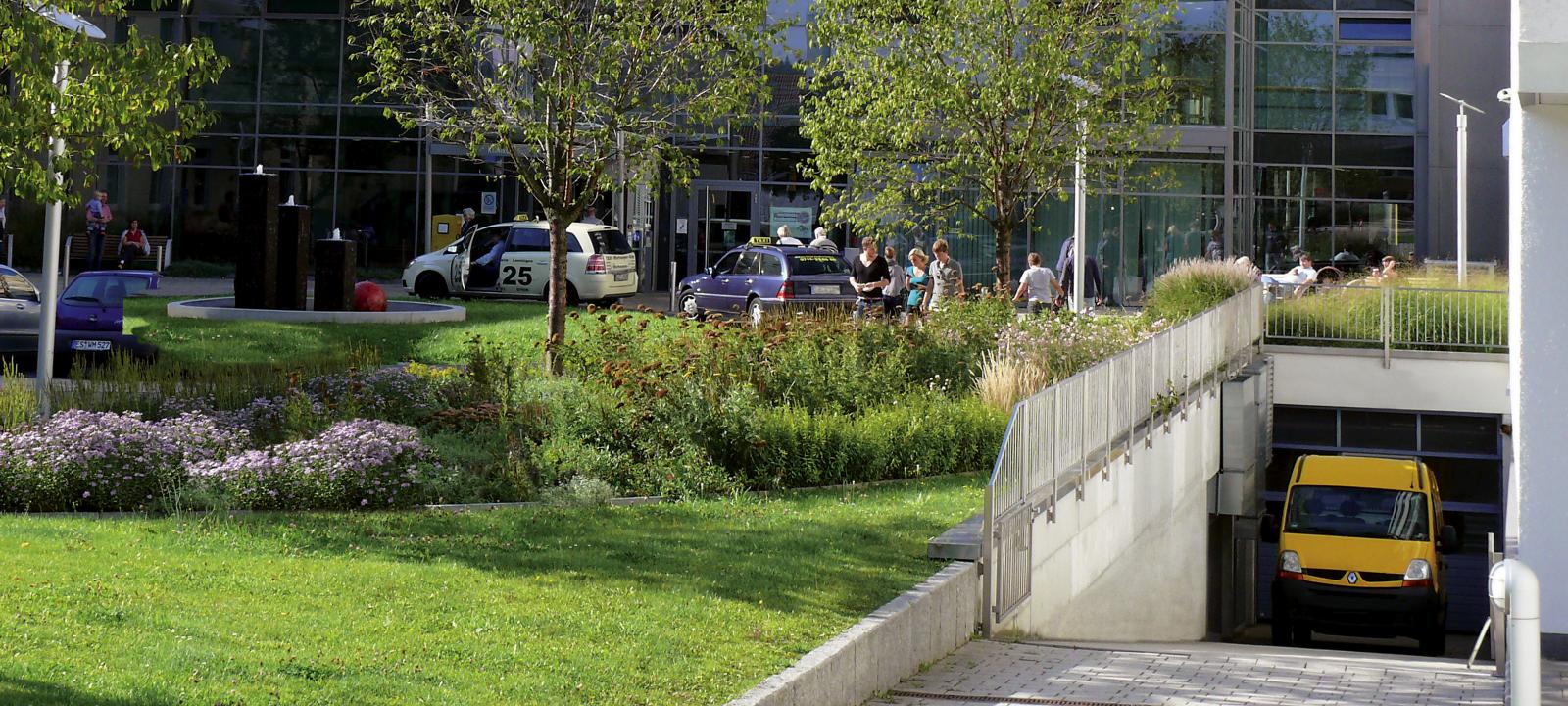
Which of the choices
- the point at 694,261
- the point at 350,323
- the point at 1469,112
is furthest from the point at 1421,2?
the point at 350,323

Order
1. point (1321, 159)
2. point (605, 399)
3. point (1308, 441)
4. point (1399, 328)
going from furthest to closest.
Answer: point (1321, 159), point (1308, 441), point (1399, 328), point (605, 399)

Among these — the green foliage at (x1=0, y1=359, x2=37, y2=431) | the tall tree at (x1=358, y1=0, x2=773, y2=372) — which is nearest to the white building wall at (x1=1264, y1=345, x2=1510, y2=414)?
the tall tree at (x1=358, y1=0, x2=773, y2=372)

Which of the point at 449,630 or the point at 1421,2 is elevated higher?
the point at 1421,2

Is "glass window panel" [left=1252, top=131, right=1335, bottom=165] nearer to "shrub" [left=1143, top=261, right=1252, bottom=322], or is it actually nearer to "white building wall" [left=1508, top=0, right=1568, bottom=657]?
"shrub" [left=1143, top=261, right=1252, bottom=322]

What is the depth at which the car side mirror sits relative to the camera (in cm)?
2281

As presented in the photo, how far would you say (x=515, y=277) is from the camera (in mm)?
31672

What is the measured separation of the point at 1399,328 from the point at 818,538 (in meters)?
16.5

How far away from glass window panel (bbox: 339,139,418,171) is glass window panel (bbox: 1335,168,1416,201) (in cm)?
2152

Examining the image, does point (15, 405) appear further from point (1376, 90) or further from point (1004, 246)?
point (1376, 90)

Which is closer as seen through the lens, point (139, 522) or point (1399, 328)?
point (139, 522)

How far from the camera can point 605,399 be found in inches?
531

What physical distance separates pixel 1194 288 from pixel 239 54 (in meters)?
25.6

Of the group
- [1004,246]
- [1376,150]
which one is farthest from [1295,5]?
[1004,246]

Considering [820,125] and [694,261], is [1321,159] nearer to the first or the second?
[694,261]
